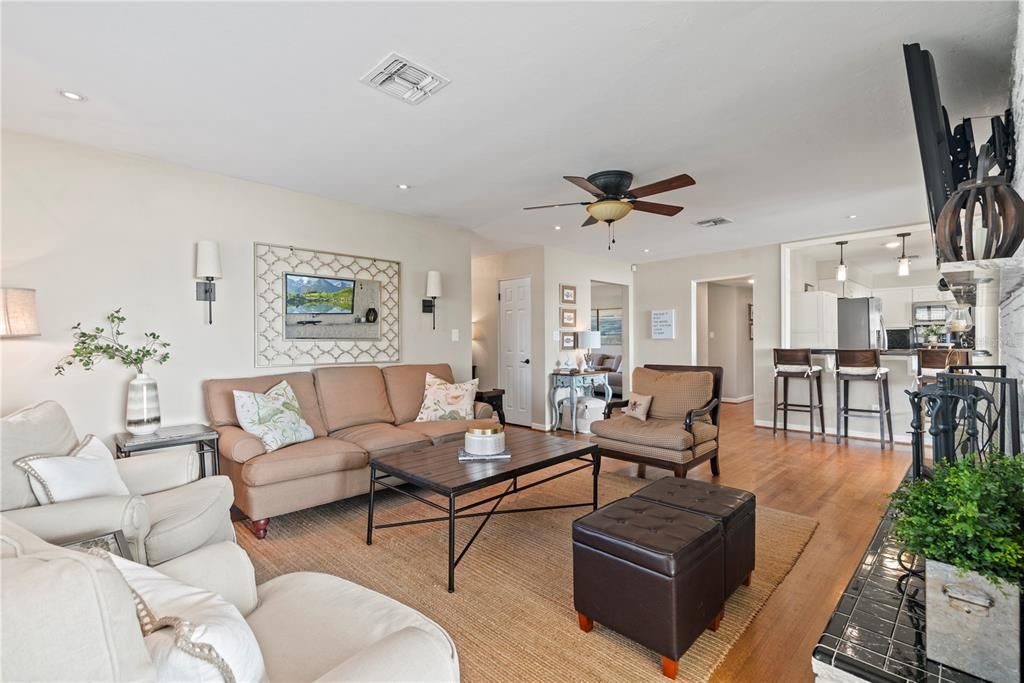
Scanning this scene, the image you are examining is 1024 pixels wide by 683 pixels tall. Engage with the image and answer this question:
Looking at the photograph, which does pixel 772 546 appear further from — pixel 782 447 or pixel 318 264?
pixel 318 264

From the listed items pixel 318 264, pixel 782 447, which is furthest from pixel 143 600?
pixel 782 447

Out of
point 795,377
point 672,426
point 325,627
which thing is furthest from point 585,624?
point 795,377

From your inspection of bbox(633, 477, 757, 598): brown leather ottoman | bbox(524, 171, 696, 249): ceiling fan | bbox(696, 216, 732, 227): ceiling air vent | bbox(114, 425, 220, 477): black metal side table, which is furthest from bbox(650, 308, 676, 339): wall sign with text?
bbox(114, 425, 220, 477): black metal side table

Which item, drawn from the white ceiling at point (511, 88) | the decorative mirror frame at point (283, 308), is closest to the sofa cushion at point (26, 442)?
the white ceiling at point (511, 88)

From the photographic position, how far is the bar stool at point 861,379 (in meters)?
5.10

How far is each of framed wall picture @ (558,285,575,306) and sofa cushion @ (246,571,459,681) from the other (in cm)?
534

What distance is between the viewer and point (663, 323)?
734 centimetres

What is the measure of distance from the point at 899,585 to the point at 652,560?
91 cm

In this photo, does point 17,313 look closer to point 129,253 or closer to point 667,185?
point 129,253

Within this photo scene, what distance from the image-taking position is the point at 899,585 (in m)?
1.70

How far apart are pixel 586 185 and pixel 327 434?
2.75 meters

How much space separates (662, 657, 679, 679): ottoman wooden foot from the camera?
5.52ft

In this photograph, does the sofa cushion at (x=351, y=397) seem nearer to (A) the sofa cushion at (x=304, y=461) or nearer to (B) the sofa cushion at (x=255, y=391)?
(B) the sofa cushion at (x=255, y=391)

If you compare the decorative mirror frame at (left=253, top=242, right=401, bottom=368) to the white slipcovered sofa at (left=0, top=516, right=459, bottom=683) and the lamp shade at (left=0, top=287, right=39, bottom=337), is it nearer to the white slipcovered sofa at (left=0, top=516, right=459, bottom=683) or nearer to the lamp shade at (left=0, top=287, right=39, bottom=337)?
the lamp shade at (left=0, top=287, right=39, bottom=337)
